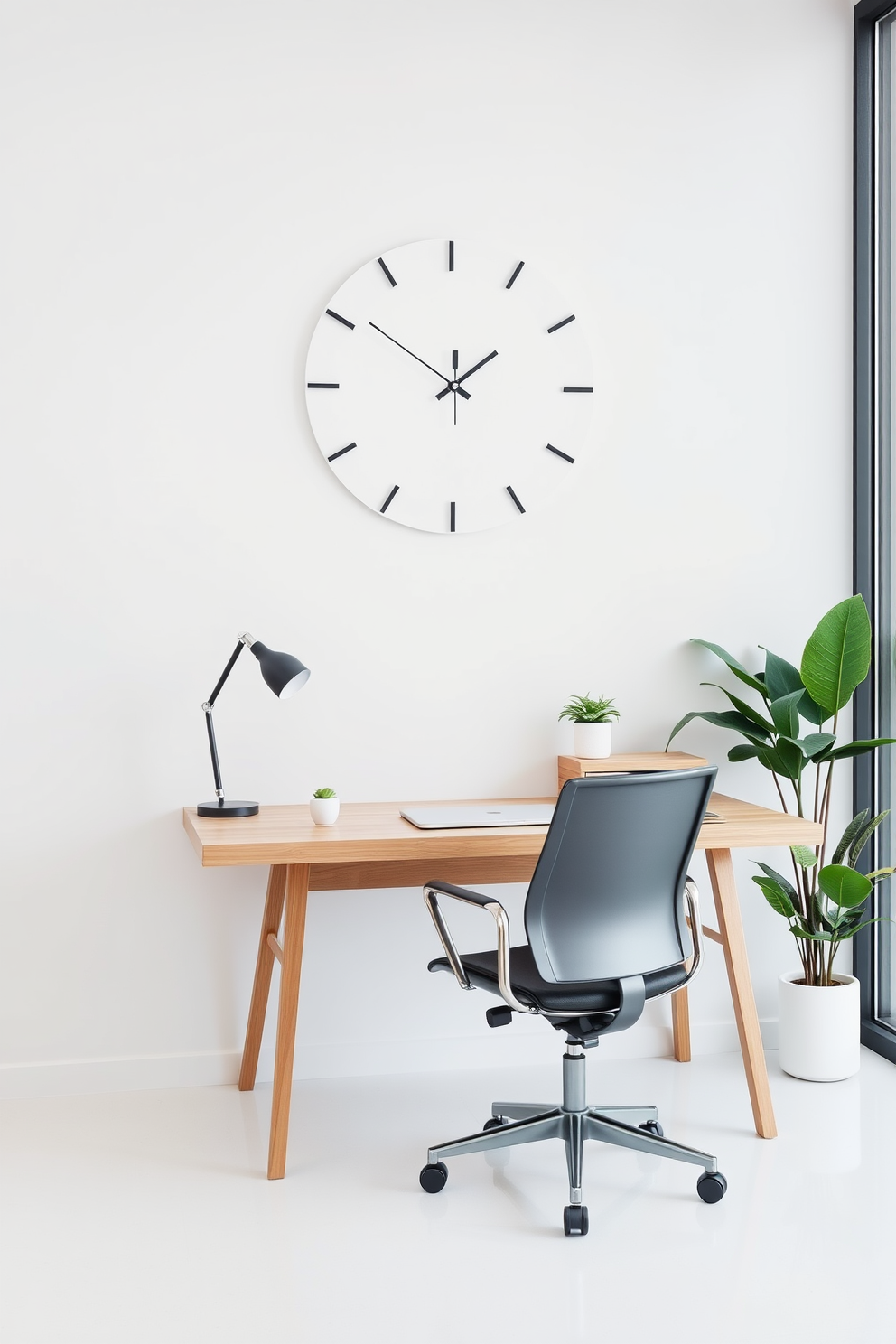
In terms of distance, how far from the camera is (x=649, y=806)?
7.06 ft

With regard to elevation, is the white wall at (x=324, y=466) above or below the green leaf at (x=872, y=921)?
above

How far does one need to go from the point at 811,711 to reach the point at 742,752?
0.68 feet

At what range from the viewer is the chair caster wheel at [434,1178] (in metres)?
2.33

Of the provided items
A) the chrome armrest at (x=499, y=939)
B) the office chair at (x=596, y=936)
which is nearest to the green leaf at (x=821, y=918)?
the office chair at (x=596, y=936)

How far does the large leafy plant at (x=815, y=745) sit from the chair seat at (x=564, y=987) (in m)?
0.75

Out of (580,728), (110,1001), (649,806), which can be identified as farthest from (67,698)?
(649,806)

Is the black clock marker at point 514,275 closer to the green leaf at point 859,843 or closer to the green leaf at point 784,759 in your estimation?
the green leaf at point 784,759

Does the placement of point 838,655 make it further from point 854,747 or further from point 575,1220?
point 575,1220

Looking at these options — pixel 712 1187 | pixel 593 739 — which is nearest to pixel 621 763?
pixel 593 739

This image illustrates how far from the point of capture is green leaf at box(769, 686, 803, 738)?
2883 millimetres

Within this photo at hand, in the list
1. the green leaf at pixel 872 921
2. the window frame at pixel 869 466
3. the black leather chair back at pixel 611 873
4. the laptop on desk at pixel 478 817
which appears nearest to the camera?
the black leather chair back at pixel 611 873

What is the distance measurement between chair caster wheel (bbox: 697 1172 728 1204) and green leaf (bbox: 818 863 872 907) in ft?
2.79

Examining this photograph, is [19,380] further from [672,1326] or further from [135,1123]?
[672,1326]

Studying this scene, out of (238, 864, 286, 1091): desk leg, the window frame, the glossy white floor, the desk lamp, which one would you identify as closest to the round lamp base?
the desk lamp
